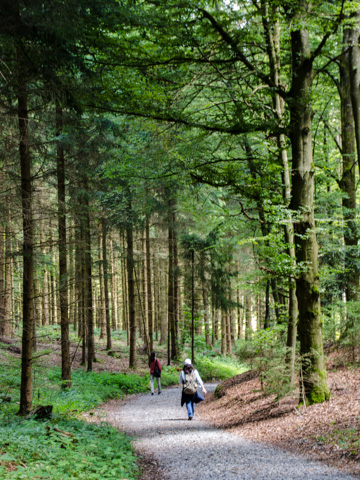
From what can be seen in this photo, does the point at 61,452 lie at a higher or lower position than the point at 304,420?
higher

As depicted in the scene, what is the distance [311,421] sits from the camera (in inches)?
273

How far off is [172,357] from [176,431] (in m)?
14.5

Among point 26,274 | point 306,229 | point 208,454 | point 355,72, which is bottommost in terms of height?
point 208,454

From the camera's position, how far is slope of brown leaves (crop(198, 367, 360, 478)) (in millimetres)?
5742

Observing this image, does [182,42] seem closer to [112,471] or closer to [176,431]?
[112,471]

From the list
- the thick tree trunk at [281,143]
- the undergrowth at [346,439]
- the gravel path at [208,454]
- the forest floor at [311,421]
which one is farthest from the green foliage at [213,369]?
the undergrowth at [346,439]

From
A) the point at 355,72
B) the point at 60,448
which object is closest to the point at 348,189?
the point at 355,72

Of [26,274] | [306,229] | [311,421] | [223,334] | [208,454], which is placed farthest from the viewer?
[223,334]

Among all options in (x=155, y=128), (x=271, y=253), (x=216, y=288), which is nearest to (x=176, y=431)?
(x=271, y=253)

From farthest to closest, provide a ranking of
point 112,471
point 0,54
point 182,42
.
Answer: point 182,42
point 0,54
point 112,471

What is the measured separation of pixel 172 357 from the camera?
22859 millimetres

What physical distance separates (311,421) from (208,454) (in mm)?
2076

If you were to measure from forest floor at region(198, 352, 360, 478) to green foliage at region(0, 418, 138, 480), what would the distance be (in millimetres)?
2810

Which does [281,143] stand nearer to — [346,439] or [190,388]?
[346,439]
